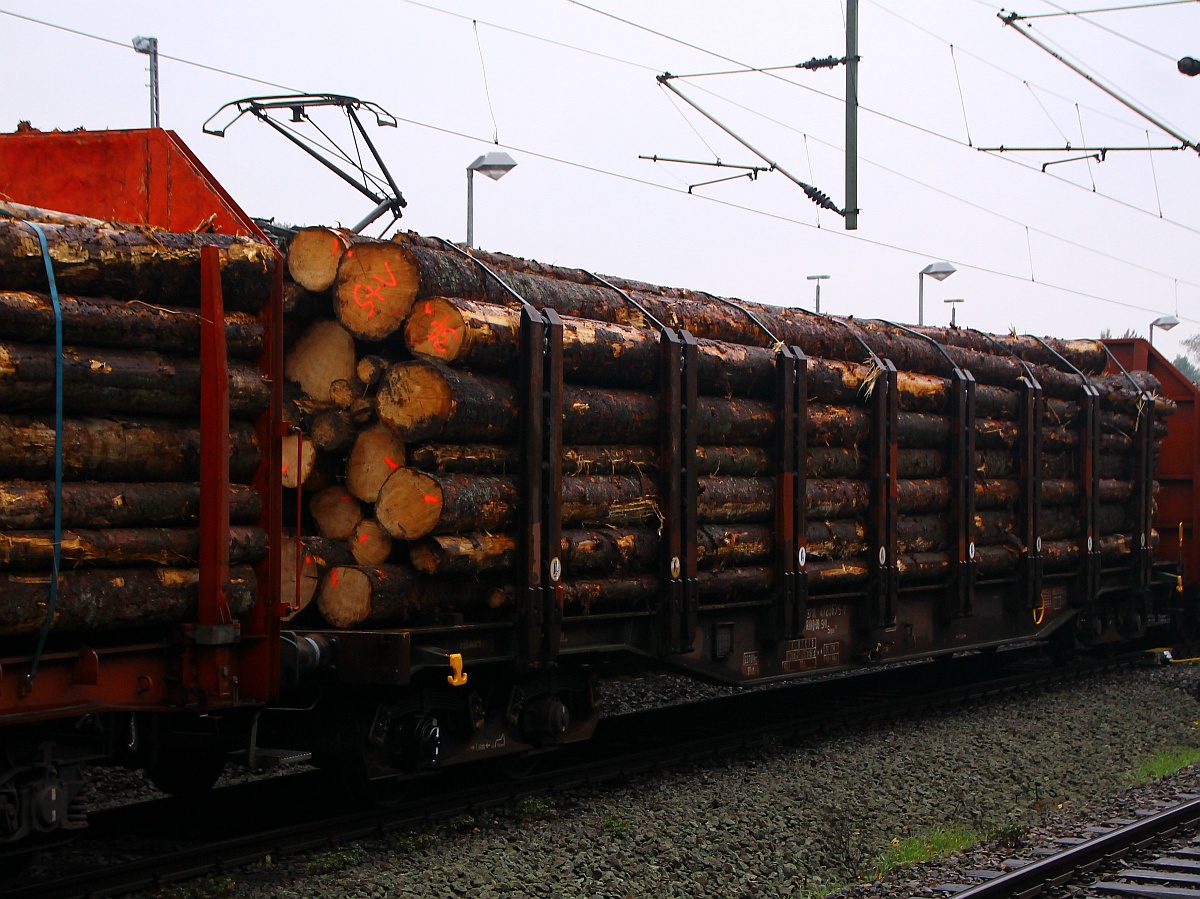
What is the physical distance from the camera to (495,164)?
16.9m

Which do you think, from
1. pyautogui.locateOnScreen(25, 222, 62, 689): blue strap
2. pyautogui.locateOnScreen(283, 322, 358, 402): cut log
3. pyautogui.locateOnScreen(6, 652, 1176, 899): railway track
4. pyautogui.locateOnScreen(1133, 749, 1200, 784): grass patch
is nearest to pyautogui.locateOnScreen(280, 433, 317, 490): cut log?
pyautogui.locateOnScreen(283, 322, 358, 402): cut log

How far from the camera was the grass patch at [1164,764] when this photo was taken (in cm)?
984

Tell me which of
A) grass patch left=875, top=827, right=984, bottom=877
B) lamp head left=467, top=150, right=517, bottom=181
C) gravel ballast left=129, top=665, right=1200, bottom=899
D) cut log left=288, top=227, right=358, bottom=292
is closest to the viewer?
gravel ballast left=129, top=665, right=1200, bottom=899

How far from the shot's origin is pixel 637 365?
9211 mm

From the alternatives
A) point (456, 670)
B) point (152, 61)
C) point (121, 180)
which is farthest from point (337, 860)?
point (152, 61)

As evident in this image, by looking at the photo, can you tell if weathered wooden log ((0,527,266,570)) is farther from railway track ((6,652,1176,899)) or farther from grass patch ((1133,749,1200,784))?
grass patch ((1133,749,1200,784))

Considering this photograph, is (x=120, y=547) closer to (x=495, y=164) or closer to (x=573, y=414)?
(x=573, y=414)

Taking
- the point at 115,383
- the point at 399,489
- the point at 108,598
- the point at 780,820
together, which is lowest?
the point at 780,820

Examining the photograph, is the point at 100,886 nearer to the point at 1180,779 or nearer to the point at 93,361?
the point at 93,361

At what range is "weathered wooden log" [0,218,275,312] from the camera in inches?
225

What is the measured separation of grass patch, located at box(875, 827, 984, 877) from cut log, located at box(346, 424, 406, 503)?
139 inches

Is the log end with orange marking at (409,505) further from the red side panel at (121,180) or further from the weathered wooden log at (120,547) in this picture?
the red side panel at (121,180)

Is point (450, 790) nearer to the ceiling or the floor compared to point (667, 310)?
nearer to the floor

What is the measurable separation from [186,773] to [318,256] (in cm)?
330
